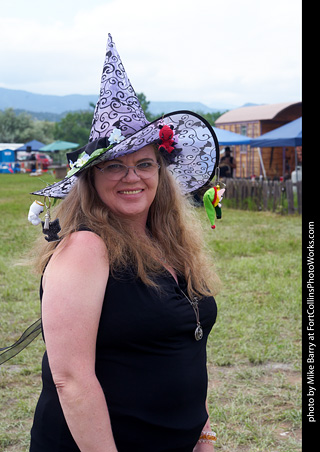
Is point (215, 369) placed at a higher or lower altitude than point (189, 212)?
lower

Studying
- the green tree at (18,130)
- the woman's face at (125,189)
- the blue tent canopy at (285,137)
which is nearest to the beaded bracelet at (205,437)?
the woman's face at (125,189)

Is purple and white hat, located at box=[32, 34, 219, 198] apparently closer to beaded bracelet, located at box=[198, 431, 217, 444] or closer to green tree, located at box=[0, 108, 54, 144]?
beaded bracelet, located at box=[198, 431, 217, 444]

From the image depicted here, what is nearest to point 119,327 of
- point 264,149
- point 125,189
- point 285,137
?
point 125,189

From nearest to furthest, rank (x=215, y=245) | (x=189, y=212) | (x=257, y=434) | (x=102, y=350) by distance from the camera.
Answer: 1. (x=102, y=350)
2. (x=189, y=212)
3. (x=257, y=434)
4. (x=215, y=245)

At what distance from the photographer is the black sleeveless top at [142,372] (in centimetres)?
169

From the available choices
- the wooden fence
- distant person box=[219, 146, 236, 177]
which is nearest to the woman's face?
the wooden fence

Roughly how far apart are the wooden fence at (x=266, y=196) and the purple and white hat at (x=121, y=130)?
1191 cm

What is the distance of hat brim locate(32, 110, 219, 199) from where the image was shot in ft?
6.08

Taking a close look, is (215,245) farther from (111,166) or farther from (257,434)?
(111,166)

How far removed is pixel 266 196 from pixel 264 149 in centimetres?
1161

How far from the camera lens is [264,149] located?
25.7 meters

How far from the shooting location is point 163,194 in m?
2.21

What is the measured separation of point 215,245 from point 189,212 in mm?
7074
